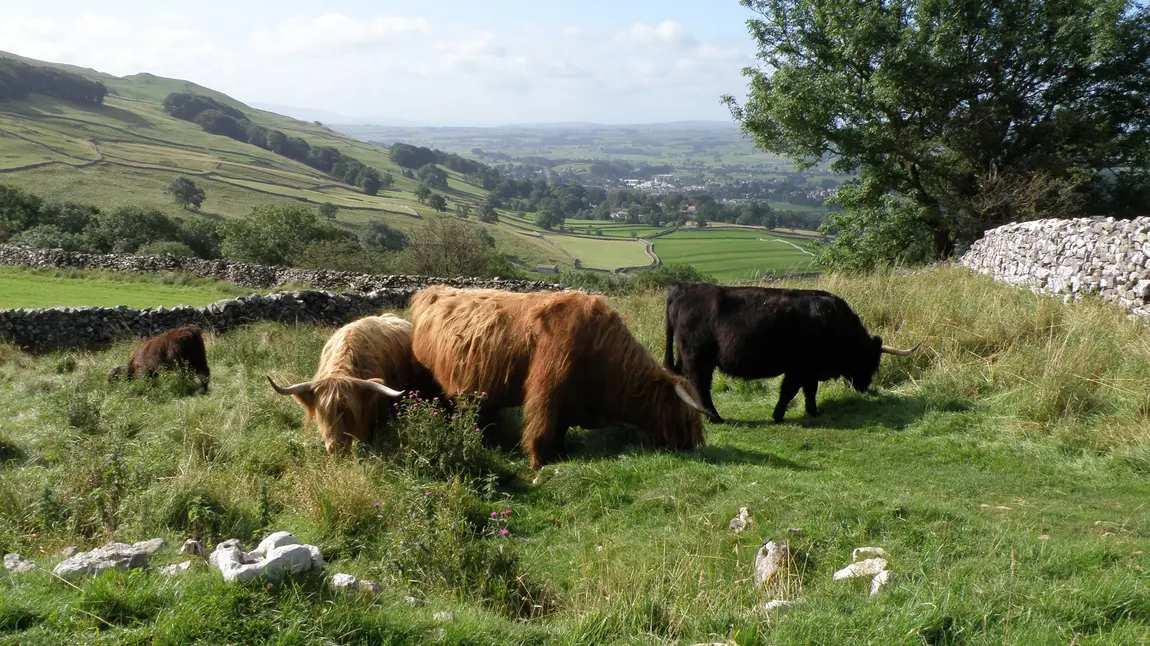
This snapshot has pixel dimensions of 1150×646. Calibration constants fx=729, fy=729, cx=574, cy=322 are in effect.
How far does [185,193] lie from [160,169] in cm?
1481

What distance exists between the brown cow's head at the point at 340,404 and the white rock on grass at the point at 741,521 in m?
3.16

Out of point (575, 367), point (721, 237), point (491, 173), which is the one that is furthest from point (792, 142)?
point (491, 173)

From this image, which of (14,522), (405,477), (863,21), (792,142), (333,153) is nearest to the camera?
(14,522)

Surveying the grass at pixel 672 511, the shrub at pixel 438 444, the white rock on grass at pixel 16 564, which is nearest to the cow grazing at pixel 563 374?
the grass at pixel 672 511

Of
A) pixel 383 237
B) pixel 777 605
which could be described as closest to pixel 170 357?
pixel 777 605

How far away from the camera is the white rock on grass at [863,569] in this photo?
404 cm

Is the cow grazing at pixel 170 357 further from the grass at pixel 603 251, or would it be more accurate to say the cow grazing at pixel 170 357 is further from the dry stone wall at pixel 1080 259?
the grass at pixel 603 251

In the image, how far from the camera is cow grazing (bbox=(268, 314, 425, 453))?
6.68 metres

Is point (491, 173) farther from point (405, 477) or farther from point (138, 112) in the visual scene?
point (405, 477)

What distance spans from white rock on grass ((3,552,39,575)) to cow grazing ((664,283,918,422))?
6.35 m

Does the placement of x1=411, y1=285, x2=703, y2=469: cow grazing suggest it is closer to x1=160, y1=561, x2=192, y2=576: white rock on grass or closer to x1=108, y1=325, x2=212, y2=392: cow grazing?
x1=160, y1=561, x2=192, y2=576: white rock on grass

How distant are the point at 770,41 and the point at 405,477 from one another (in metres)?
21.3

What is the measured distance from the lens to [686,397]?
6891 millimetres

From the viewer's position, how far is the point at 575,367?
6.91m
